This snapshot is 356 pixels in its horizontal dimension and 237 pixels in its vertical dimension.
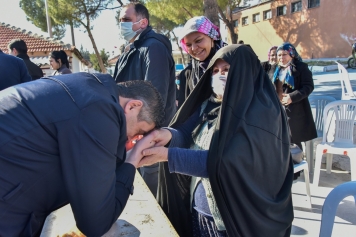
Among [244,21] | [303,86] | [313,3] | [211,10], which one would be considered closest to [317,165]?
[303,86]

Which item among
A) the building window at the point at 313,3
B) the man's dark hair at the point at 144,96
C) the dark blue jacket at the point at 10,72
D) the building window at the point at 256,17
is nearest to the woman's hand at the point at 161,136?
the man's dark hair at the point at 144,96

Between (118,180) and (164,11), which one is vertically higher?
(164,11)

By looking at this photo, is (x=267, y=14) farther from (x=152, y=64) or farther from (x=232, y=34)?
(x=152, y=64)

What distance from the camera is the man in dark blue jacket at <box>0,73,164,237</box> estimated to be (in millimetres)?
923

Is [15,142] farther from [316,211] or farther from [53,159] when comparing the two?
[316,211]

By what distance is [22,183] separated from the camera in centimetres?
96

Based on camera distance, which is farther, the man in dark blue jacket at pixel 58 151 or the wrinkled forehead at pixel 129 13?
the wrinkled forehead at pixel 129 13

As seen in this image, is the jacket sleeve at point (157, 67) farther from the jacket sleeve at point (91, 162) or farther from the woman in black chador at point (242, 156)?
the jacket sleeve at point (91, 162)

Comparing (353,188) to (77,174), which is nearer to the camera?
(77,174)

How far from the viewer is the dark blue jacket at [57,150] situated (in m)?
0.92

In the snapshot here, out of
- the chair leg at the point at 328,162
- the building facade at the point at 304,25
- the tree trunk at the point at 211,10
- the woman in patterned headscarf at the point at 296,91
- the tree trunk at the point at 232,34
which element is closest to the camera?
the woman in patterned headscarf at the point at 296,91

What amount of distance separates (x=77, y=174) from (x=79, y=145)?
0.30 feet

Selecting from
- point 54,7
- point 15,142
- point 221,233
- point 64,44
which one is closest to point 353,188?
point 221,233

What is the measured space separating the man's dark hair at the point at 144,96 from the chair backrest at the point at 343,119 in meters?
2.97
